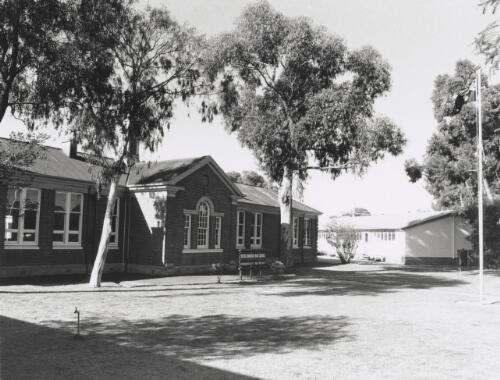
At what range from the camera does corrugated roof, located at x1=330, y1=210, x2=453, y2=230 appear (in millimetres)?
46241

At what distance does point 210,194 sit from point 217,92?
6940 mm

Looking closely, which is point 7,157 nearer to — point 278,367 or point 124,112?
point 124,112

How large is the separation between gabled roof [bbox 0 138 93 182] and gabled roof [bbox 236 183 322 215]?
1091 cm

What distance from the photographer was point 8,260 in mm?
20297

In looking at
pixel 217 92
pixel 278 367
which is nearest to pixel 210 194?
pixel 217 92

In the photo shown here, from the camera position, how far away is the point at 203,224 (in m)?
27.5

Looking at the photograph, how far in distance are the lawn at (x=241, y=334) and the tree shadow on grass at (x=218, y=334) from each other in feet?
0.08

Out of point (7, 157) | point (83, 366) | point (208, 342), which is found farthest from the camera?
point (7, 157)

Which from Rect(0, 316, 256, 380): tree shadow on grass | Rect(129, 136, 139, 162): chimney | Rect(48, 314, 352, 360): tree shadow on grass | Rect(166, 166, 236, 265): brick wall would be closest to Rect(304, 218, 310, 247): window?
Rect(166, 166, 236, 265): brick wall

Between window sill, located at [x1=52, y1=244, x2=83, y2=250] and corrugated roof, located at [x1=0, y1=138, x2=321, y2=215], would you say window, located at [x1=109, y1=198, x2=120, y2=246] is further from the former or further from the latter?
window sill, located at [x1=52, y1=244, x2=83, y2=250]

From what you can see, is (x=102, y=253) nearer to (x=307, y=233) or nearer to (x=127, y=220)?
(x=127, y=220)

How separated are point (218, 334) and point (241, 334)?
50 centimetres

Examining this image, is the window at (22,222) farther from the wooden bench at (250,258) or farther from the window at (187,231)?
the wooden bench at (250,258)

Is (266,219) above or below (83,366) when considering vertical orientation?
above
